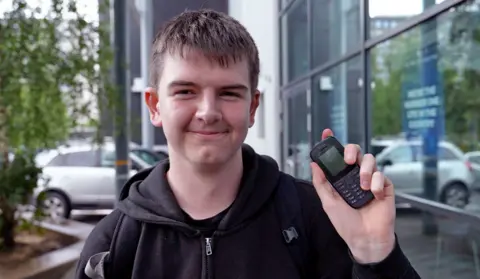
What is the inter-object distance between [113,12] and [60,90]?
4.18 feet

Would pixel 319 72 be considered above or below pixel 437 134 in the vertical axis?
above

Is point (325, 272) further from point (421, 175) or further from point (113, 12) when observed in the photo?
point (113, 12)

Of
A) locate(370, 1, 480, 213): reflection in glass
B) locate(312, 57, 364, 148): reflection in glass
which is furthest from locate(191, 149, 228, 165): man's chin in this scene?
locate(312, 57, 364, 148): reflection in glass

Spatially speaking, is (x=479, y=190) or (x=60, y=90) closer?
(x=479, y=190)

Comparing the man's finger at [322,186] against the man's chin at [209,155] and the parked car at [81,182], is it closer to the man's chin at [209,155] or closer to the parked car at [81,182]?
the man's chin at [209,155]

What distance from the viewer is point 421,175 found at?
15.9 feet

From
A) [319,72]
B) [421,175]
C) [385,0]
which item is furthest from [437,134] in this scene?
[319,72]

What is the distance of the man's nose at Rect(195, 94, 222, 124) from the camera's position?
127cm

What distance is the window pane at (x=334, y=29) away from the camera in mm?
6234

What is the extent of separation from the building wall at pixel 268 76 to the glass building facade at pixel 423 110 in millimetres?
3868

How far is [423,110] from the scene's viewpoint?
465 centimetres

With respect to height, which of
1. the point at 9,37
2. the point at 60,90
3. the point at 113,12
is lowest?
the point at 60,90

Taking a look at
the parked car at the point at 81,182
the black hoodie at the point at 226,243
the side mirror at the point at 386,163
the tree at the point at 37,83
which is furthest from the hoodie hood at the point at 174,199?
the parked car at the point at 81,182

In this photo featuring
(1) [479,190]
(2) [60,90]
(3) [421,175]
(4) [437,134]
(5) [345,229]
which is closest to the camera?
(5) [345,229]
